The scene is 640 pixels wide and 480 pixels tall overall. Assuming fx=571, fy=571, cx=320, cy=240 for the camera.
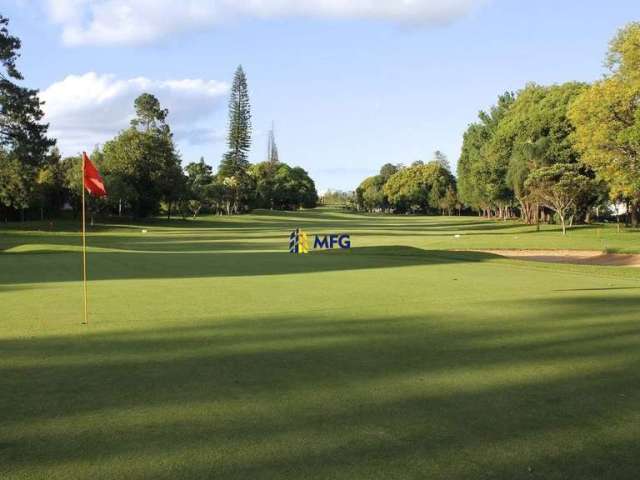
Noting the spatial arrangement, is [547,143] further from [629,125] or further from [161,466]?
[161,466]

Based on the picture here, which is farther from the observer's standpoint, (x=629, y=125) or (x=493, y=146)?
(x=493, y=146)

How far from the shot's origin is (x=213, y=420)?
458cm

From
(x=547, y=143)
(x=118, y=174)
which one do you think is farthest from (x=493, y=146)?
(x=118, y=174)

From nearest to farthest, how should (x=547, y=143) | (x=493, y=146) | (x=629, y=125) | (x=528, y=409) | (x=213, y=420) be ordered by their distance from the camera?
(x=213, y=420), (x=528, y=409), (x=629, y=125), (x=547, y=143), (x=493, y=146)

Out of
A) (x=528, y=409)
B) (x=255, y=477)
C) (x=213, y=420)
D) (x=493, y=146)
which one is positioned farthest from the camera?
(x=493, y=146)

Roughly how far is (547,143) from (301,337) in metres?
52.5

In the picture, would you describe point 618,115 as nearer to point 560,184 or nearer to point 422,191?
point 560,184

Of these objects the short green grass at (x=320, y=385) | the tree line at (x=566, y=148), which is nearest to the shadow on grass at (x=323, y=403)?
the short green grass at (x=320, y=385)

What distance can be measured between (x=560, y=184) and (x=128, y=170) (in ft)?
162

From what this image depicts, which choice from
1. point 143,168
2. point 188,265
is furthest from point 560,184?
point 143,168

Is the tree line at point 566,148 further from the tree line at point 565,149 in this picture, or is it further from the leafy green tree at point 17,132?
the leafy green tree at point 17,132

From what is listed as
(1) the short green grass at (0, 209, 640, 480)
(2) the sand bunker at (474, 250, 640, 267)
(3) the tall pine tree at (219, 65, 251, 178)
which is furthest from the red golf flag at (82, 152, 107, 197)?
(3) the tall pine tree at (219, 65, 251, 178)

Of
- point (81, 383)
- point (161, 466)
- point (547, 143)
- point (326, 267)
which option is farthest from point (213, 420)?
point (547, 143)

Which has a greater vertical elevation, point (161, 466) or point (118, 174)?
point (118, 174)
